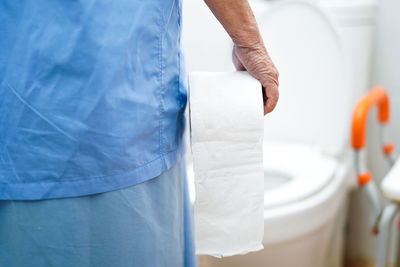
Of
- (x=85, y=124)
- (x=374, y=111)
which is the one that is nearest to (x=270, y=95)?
(x=85, y=124)

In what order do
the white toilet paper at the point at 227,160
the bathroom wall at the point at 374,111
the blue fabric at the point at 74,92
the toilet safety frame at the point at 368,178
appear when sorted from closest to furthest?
the blue fabric at the point at 74,92, the white toilet paper at the point at 227,160, the toilet safety frame at the point at 368,178, the bathroom wall at the point at 374,111

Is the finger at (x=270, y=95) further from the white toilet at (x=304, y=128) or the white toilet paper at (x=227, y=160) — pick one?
the white toilet at (x=304, y=128)

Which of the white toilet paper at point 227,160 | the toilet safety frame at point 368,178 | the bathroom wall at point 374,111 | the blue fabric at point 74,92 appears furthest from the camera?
the bathroom wall at point 374,111

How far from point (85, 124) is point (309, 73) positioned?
869mm

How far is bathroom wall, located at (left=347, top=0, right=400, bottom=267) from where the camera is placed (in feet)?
4.07

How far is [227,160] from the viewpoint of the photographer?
1.94 ft

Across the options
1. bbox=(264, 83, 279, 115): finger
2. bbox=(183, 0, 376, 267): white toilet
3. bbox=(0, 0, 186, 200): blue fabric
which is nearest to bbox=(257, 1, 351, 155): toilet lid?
bbox=(183, 0, 376, 267): white toilet

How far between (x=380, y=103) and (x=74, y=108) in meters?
0.93

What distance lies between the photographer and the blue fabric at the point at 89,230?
502mm

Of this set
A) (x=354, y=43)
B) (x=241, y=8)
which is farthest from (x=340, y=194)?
(x=241, y=8)

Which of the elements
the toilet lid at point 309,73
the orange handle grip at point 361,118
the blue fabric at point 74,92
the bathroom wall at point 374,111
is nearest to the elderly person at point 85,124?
the blue fabric at point 74,92

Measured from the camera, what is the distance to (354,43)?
1.22 meters

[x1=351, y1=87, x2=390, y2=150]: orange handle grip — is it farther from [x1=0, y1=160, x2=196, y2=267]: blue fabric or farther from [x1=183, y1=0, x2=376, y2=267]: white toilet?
[x1=0, y1=160, x2=196, y2=267]: blue fabric

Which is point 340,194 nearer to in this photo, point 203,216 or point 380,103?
point 380,103
